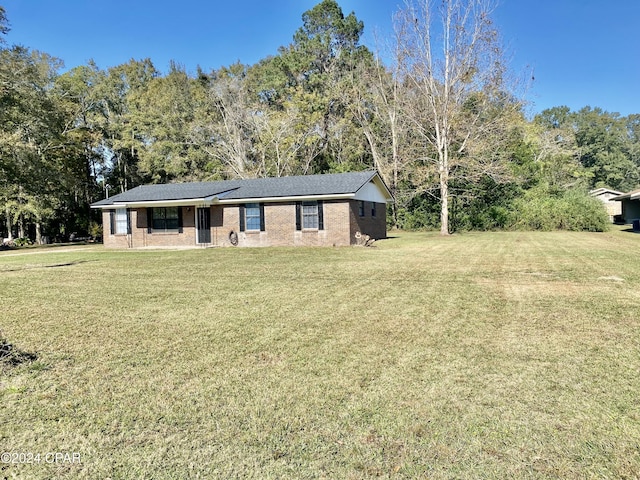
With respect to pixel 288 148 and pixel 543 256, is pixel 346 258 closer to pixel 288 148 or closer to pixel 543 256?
pixel 543 256

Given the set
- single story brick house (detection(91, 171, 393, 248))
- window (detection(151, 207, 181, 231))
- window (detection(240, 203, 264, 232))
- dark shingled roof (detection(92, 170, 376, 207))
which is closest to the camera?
single story brick house (detection(91, 171, 393, 248))

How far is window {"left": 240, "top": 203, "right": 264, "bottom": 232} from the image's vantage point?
64.6ft

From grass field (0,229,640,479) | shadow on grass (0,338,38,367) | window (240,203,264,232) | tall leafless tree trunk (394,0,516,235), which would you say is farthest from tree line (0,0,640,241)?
shadow on grass (0,338,38,367)

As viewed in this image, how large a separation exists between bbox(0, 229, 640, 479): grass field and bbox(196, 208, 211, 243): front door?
1346cm

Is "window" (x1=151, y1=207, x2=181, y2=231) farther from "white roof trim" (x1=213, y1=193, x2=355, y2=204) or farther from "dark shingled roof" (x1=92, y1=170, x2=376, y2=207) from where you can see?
"white roof trim" (x1=213, y1=193, x2=355, y2=204)

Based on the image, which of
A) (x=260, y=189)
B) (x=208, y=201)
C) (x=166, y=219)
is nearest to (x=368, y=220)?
(x=260, y=189)

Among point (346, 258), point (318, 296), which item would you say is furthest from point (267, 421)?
point (346, 258)

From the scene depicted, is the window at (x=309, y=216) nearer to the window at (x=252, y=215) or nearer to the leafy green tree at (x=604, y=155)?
the window at (x=252, y=215)

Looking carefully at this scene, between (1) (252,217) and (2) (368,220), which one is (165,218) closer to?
(1) (252,217)

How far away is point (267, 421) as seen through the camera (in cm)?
292

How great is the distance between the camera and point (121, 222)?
2205 centimetres

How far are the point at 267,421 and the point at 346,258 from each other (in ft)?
34.8

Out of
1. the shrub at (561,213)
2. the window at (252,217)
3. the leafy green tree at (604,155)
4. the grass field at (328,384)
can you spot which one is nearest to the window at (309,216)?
the window at (252,217)

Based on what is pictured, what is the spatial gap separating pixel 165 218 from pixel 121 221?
8.49 feet
